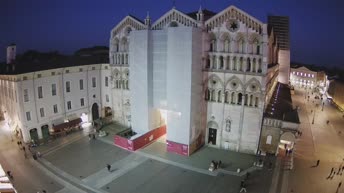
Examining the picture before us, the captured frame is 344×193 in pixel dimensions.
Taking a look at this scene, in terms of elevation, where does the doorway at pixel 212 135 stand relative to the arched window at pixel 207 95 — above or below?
below

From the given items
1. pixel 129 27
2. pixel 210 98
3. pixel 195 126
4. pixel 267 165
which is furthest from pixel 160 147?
pixel 129 27

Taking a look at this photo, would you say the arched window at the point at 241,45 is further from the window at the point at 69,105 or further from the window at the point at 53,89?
the window at the point at 53,89

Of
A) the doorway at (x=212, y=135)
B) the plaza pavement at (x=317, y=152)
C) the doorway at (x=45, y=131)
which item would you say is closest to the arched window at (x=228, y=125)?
the doorway at (x=212, y=135)

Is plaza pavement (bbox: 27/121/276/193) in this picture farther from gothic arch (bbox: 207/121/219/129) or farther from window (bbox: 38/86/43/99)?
window (bbox: 38/86/43/99)

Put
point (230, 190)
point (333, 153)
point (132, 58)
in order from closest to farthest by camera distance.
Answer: point (230, 190) → point (333, 153) → point (132, 58)

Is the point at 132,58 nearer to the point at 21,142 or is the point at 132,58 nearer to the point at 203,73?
the point at 203,73

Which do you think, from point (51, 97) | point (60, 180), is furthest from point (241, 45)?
point (51, 97)

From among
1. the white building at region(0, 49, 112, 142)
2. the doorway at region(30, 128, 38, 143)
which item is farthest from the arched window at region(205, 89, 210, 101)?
the doorway at region(30, 128, 38, 143)
